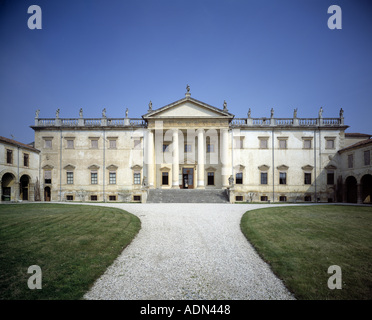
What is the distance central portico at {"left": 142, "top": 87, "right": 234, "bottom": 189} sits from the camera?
3284 centimetres

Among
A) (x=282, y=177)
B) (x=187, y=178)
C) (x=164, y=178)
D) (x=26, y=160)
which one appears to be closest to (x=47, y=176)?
(x=26, y=160)

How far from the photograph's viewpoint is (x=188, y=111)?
3322 cm

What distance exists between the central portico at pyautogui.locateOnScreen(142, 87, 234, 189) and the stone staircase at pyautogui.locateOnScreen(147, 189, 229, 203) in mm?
2284

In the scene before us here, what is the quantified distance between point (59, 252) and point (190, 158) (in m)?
28.6

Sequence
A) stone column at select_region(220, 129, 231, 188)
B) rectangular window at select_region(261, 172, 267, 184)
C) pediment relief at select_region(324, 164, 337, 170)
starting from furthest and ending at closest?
rectangular window at select_region(261, 172, 267, 184) → pediment relief at select_region(324, 164, 337, 170) → stone column at select_region(220, 129, 231, 188)

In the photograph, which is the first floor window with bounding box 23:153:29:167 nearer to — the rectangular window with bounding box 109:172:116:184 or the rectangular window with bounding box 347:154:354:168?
the rectangular window with bounding box 109:172:116:184

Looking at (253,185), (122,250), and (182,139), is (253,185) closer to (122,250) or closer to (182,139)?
(182,139)

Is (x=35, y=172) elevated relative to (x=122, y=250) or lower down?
elevated

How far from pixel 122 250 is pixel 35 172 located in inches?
1276

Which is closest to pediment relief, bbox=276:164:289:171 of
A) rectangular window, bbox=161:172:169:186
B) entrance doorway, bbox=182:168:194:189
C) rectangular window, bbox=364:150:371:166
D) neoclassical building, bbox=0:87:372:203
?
neoclassical building, bbox=0:87:372:203

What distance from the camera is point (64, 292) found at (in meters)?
5.68
